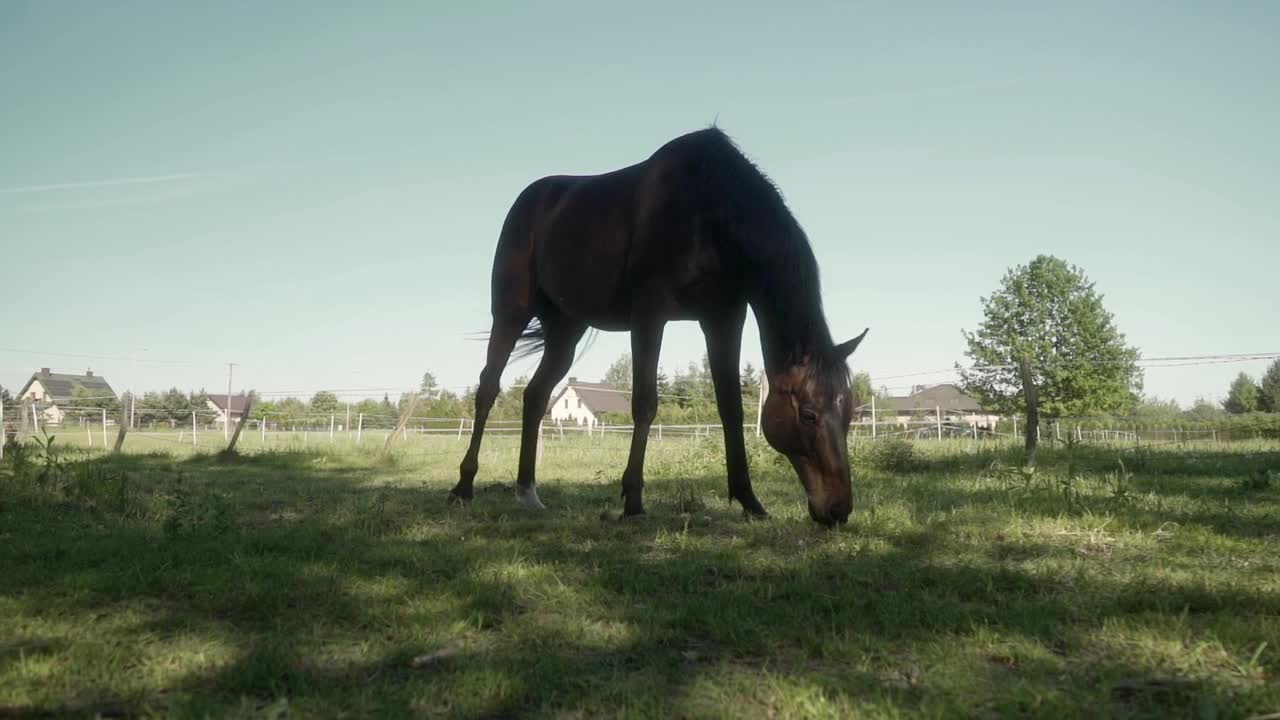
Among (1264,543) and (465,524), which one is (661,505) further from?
(1264,543)

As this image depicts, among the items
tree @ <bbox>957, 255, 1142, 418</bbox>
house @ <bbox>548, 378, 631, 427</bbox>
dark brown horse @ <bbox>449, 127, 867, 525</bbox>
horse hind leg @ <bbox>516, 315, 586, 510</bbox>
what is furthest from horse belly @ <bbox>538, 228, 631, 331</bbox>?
house @ <bbox>548, 378, 631, 427</bbox>

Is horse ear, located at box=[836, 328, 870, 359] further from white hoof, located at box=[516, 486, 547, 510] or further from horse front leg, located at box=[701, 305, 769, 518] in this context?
white hoof, located at box=[516, 486, 547, 510]

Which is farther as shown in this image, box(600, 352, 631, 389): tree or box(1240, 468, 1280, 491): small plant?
box(600, 352, 631, 389): tree

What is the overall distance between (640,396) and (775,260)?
3.95 ft

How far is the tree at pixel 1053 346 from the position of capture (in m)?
44.3

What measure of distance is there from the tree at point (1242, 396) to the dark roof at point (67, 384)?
107 metres

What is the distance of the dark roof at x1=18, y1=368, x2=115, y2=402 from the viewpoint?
240 feet

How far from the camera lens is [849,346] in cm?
404

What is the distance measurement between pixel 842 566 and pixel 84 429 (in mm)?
49105

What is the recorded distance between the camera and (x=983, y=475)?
730cm

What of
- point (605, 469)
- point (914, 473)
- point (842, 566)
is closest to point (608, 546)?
point (842, 566)

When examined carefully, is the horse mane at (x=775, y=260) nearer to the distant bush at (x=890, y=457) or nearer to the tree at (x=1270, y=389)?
the distant bush at (x=890, y=457)

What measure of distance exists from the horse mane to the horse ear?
0.09ft

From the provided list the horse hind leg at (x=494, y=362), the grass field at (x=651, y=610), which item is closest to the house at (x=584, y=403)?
the horse hind leg at (x=494, y=362)
